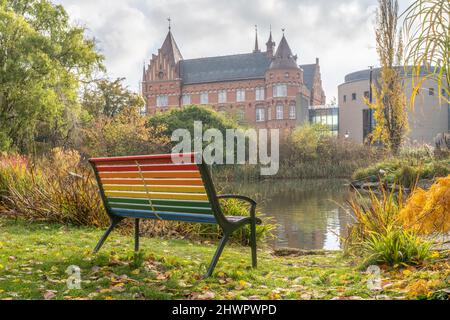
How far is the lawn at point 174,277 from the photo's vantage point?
2975 mm

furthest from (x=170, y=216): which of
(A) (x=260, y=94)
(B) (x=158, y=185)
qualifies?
(A) (x=260, y=94)

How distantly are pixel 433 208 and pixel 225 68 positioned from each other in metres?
56.8

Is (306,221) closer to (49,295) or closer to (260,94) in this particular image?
(49,295)

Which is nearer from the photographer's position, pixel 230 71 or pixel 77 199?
pixel 77 199

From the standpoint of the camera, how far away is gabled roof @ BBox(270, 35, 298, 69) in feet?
179

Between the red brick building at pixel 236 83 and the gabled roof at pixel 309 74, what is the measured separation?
3651 millimetres

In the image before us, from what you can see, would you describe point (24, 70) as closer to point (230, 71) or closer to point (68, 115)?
point (68, 115)

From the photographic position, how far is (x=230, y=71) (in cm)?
5853

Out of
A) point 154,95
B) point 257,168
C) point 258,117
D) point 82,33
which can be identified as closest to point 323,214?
point 257,168

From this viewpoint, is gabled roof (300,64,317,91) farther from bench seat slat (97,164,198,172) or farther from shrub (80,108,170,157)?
bench seat slat (97,164,198,172)

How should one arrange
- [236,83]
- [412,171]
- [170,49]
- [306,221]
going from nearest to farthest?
[306,221], [412,171], [236,83], [170,49]

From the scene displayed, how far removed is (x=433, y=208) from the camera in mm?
3354

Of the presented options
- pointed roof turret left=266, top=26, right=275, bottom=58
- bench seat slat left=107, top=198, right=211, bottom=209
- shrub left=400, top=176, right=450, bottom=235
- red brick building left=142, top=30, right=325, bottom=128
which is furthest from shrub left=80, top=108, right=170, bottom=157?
pointed roof turret left=266, top=26, right=275, bottom=58

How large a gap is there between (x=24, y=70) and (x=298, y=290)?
2221cm
